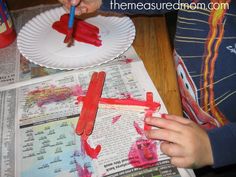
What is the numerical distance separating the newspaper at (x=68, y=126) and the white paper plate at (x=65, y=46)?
0.02m

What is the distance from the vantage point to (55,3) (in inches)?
29.2

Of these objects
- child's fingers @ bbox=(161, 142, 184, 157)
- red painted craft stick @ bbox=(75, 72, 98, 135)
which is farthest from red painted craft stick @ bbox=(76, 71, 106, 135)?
child's fingers @ bbox=(161, 142, 184, 157)

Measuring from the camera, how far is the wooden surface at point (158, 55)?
0.54 m

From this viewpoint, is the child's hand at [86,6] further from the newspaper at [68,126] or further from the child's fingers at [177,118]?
the child's fingers at [177,118]

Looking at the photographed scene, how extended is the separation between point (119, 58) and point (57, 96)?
15 centimetres

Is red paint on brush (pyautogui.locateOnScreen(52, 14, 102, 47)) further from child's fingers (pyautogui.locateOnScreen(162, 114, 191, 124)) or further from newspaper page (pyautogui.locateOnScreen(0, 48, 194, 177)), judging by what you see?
child's fingers (pyautogui.locateOnScreen(162, 114, 191, 124))

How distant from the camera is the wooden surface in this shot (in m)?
0.54

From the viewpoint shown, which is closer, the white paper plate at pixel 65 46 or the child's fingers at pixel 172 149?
the child's fingers at pixel 172 149

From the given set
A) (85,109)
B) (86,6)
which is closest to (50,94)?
(85,109)

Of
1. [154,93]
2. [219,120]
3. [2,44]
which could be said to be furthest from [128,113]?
[2,44]

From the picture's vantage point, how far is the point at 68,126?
50cm

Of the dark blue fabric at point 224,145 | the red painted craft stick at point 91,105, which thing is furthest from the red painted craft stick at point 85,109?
the dark blue fabric at point 224,145

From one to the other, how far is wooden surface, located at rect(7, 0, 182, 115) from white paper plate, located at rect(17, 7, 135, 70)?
3 centimetres

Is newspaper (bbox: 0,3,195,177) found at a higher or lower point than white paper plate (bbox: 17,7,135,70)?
lower
